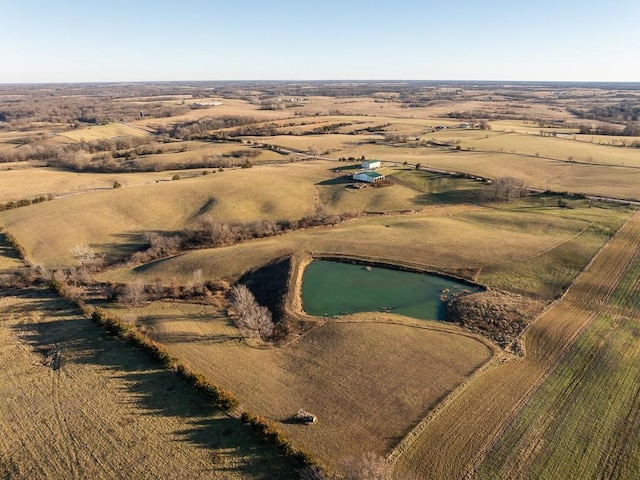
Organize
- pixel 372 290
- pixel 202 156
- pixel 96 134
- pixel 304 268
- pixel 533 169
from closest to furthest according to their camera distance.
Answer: pixel 372 290, pixel 304 268, pixel 533 169, pixel 202 156, pixel 96 134

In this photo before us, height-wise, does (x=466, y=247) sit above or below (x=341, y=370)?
above

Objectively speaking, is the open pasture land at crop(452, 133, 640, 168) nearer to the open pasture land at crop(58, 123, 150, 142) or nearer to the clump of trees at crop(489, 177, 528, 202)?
the clump of trees at crop(489, 177, 528, 202)

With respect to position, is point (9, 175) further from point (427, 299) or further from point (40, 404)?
point (427, 299)

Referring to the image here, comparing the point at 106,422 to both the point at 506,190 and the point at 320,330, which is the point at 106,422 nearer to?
the point at 320,330

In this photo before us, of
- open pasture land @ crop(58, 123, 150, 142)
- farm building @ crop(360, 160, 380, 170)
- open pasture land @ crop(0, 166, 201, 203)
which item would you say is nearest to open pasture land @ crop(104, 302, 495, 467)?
farm building @ crop(360, 160, 380, 170)

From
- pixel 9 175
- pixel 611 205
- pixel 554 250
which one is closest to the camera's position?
pixel 554 250

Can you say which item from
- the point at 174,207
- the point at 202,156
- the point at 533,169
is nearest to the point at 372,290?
the point at 174,207

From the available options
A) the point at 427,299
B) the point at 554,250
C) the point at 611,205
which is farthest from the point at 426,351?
the point at 611,205
